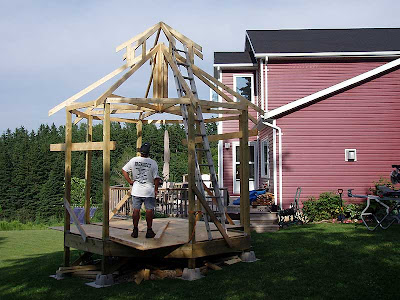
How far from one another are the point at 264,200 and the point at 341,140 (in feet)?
11.3

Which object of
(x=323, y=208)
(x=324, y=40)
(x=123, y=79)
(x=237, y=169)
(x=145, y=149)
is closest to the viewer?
(x=145, y=149)

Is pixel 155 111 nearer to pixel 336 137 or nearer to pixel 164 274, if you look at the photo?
pixel 164 274

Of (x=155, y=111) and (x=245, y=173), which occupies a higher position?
(x=155, y=111)

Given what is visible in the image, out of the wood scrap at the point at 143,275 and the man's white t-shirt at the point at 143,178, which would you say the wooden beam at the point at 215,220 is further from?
the wood scrap at the point at 143,275

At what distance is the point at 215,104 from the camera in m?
8.42

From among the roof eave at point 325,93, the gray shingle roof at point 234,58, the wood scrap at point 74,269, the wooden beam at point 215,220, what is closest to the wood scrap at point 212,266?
the wooden beam at point 215,220

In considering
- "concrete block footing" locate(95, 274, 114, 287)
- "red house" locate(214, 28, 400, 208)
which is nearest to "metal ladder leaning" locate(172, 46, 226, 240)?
"concrete block footing" locate(95, 274, 114, 287)

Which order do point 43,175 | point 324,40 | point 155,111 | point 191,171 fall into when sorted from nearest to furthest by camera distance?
point 191,171 → point 155,111 → point 324,40 → point 43,175

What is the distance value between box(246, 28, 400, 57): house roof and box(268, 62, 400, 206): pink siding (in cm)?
368

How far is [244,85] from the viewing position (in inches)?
779

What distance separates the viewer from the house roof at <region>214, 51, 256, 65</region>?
63.3 feet

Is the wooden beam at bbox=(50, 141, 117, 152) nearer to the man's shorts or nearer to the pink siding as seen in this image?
the man's shorts

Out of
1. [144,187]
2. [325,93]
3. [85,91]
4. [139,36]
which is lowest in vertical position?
[144,187]

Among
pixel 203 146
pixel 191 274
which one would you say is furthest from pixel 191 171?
pixel 191 274
